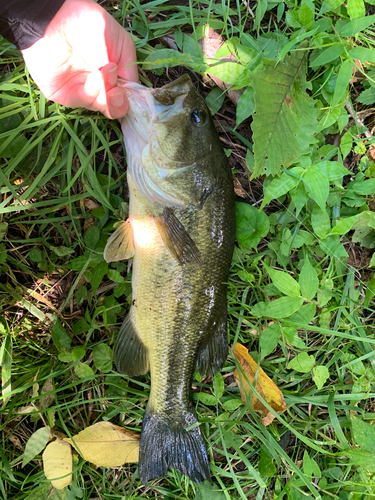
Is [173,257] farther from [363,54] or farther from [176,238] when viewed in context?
[363,54]

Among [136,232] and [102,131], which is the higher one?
[102,131]

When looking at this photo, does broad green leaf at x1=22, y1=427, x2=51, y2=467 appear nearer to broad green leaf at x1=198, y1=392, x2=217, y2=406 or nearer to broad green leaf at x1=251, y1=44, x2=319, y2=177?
broad green leaf at x1=198, y1=392, x2=217, y2=406

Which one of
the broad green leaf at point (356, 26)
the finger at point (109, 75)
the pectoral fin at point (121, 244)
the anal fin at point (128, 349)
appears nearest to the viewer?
the finger at point (109, 75)

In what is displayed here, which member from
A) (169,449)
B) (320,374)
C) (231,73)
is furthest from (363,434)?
(231,73)

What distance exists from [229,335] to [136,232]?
3.52 ft

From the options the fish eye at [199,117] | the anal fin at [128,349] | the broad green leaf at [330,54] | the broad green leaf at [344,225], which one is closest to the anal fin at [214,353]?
the anal fin at [128,349]

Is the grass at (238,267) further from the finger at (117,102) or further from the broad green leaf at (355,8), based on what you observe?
the finger at (117,102)

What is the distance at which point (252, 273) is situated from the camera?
95.5 inches

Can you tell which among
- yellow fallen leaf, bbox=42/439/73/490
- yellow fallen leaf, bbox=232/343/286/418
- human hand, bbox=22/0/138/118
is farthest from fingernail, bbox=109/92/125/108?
yellow fallen leaf, bbox=42/439/73/490

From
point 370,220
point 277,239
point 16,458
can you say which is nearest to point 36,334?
point 16,458

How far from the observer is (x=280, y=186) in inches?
86.1

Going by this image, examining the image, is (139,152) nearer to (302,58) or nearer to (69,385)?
(302,58)

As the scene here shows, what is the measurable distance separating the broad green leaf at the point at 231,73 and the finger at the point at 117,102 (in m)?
0.61

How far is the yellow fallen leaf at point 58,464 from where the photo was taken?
7.28 ft
